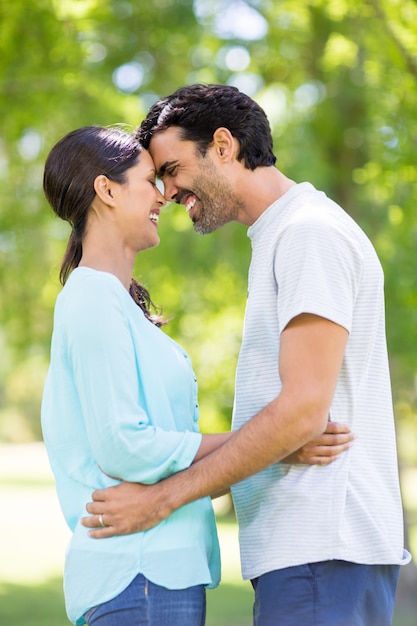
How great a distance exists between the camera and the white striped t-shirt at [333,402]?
2.35 meters

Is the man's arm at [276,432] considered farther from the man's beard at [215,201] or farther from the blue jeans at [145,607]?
the man's beard at [215,201]

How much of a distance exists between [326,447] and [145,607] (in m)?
0.59

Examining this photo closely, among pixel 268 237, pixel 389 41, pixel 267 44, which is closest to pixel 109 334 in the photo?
pixel 268 237

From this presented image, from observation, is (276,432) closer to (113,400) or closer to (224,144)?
(113,400)

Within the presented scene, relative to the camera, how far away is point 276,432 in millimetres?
2297

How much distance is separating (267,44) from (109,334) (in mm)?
8149

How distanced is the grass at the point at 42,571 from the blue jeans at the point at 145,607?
9665 millimetres

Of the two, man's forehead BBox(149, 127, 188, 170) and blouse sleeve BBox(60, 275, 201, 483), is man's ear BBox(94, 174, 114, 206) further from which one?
blouse sleeve BBox(60, 275, 201, 483)

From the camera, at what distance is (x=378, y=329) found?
253cm

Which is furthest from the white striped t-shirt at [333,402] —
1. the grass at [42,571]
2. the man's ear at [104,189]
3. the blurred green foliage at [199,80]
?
the grass at [42,571]

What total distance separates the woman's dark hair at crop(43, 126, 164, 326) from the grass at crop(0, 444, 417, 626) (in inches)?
381

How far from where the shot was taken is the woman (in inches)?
93.0

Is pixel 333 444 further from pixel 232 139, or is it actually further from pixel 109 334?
pixel 232 139

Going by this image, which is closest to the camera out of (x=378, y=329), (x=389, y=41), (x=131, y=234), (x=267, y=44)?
(x=378, y=329)
